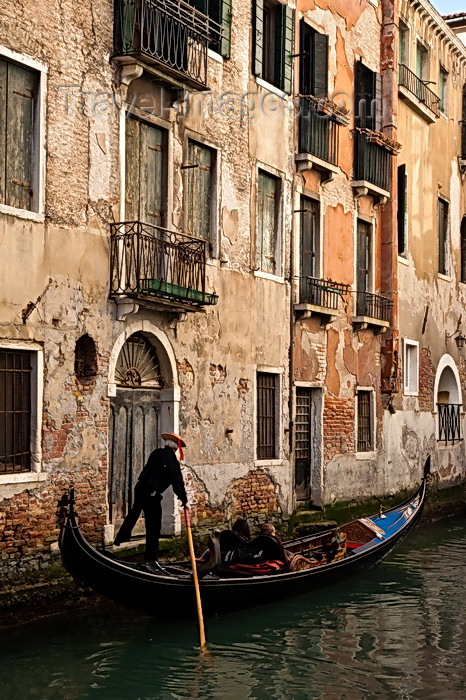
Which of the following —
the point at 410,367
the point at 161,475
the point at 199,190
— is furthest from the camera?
the point at 410,367

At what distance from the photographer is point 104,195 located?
407 inches

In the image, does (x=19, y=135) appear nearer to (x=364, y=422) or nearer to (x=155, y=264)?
(x=155, y=264)

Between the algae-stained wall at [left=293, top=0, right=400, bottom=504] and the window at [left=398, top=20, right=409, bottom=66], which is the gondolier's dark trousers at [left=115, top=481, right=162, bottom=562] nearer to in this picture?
the algae-stained wall at [left=293, top=0, right=400, bottom=504]

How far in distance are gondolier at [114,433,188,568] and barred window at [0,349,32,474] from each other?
3.95 ft

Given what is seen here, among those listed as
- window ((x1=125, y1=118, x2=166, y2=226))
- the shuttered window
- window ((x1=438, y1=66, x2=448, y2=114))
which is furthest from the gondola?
window ((x1=438, y1=66, x2=448, y2=114))

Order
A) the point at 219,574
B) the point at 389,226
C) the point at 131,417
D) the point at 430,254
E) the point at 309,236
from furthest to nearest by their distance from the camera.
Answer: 1. the point at 430,254
2. the point at 389,226
3. the point at 309,236
4. the point at 131,417
5. the point at 219,574

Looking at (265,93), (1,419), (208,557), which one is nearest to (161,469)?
(208,557)

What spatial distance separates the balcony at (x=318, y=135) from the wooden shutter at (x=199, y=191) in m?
2.20

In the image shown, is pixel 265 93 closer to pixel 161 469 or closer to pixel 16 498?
pixel 161 469

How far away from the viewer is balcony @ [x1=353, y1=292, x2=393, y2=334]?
15789 mm

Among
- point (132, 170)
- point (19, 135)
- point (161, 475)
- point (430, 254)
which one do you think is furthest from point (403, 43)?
point (161, 475)

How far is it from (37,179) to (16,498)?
9.50ft

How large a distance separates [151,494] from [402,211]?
9.12 meters

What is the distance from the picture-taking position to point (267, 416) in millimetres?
13477
